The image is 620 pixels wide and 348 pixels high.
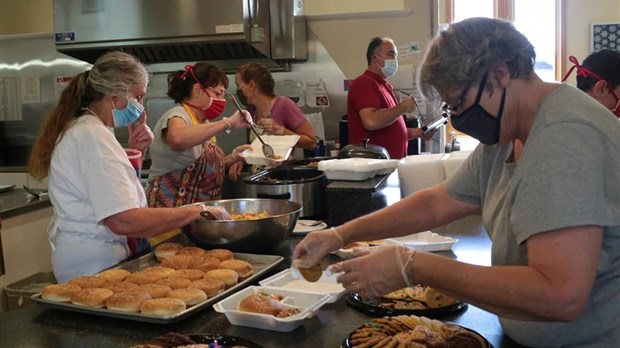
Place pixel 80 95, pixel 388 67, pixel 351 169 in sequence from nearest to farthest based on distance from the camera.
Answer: pixel 80 95, pixel 351 169, pixel 388 67

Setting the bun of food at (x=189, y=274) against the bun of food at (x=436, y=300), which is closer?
the bun of food at (x=436, y=300)

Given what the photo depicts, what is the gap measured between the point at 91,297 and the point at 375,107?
7.86 feet

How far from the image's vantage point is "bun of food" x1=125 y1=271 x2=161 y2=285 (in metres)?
1.63

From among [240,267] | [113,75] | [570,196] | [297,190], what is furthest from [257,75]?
[570,196]

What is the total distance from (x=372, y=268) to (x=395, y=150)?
259 centimetres

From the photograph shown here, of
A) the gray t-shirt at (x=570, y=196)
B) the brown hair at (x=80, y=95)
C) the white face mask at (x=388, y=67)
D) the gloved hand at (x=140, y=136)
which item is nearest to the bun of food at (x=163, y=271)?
the brown hair at (x=80, y=95)

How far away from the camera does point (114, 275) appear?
167 cm

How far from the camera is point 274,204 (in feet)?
7.47

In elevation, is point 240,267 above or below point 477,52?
below

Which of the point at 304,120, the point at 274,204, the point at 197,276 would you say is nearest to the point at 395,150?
the point at 304,120

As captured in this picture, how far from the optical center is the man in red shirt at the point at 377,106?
3.56 meters

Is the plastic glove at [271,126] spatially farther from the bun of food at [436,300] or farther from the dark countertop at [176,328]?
the bun of food at [436,300]

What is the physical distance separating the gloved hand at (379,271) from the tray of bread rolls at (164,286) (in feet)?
1.44

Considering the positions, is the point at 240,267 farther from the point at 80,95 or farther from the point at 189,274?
the point at 80,95
